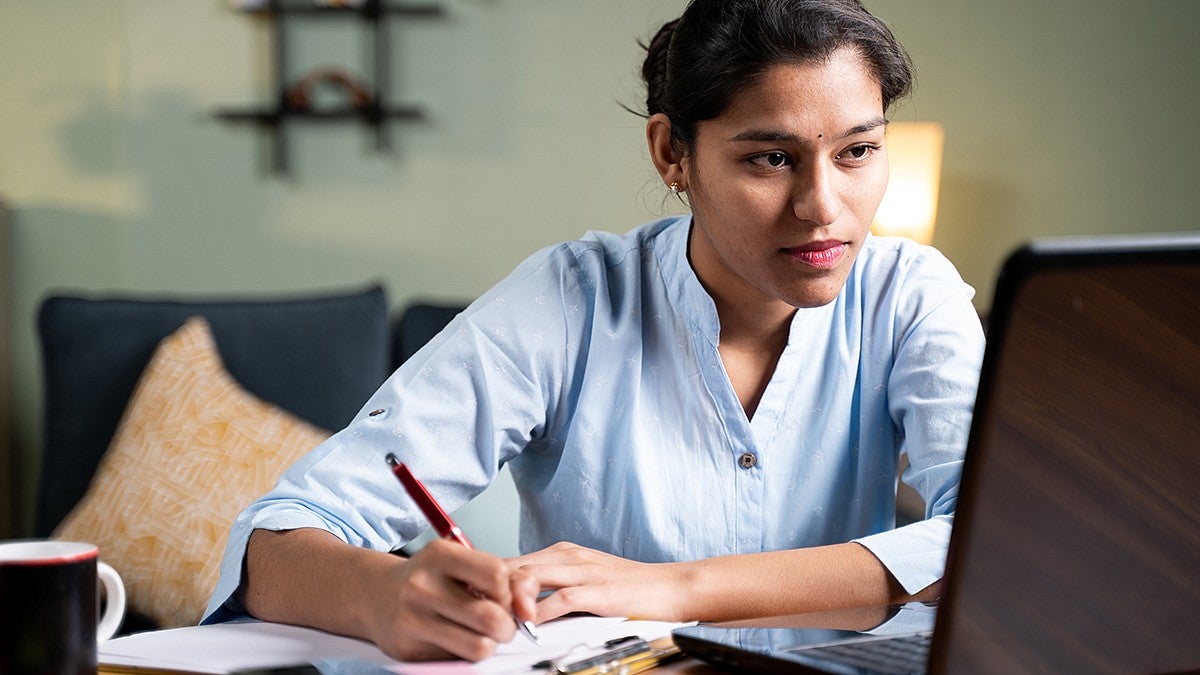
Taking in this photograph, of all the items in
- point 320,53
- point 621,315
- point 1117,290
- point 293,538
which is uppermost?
point 320,53

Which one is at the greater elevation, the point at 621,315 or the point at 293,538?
the point at 621,315

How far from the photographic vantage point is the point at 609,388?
1313 mm

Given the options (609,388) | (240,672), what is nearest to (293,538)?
(240,672)

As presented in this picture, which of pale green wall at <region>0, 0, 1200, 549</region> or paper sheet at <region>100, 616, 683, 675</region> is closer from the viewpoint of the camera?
paper sheet at <region>100, 616, 683, 675</region>

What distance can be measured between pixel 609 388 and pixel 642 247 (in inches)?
7.8

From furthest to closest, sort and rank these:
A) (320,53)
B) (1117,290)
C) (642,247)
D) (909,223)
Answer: (320,53) → (909,223) → (642,247) → (1117,290)

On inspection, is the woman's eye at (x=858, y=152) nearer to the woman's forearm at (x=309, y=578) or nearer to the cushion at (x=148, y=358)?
the woman's forearm at (x=309, y=578)

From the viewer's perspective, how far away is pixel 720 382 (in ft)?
4.27

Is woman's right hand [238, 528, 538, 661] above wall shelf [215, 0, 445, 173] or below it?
below

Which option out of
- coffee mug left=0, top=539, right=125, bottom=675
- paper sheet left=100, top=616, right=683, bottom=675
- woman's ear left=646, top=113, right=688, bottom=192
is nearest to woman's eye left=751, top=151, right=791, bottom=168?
woman's ear left=646, top=113, right=688, bottom=192

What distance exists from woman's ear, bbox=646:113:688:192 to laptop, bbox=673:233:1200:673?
2.55 feet

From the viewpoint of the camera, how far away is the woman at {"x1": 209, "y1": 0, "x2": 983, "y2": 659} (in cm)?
107

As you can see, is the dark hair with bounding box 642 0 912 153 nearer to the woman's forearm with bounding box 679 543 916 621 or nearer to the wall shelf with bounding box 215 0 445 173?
the woman's forearm with bounding box 679 543 916 621

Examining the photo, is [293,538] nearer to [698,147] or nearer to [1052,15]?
[698,147]
